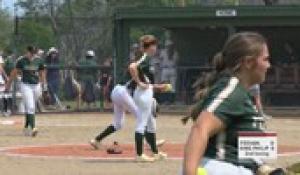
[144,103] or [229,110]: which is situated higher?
[229,110]

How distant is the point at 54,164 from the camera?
13.1 m

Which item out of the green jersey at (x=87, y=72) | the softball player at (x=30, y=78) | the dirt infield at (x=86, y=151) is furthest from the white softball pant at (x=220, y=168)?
the green jersey at (x=87, y=72)

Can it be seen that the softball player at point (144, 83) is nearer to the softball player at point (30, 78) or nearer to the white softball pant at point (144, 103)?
the white softball pant at point (144, 103)

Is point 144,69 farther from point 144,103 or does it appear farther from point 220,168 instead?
point 220,168

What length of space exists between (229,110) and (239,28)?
23808 millimetres

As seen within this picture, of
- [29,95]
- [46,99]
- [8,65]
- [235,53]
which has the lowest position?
[46,99]

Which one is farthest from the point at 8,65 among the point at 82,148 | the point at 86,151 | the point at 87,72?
the point at 86,151

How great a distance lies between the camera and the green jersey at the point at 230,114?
4.75 metres

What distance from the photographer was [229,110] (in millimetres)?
4770

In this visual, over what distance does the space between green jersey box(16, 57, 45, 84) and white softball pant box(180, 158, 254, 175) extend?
43.7ft

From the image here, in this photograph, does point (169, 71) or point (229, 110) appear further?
point (169, 71)

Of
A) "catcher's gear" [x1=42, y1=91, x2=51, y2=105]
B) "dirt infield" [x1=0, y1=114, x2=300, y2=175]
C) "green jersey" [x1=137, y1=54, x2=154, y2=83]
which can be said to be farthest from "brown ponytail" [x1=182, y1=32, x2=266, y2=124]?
"catcher's gear" [x1=42, y1=91, x2=51, y2=105]

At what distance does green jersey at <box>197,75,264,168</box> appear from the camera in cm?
475

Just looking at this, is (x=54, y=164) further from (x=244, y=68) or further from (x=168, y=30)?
(x=168, y=30)
